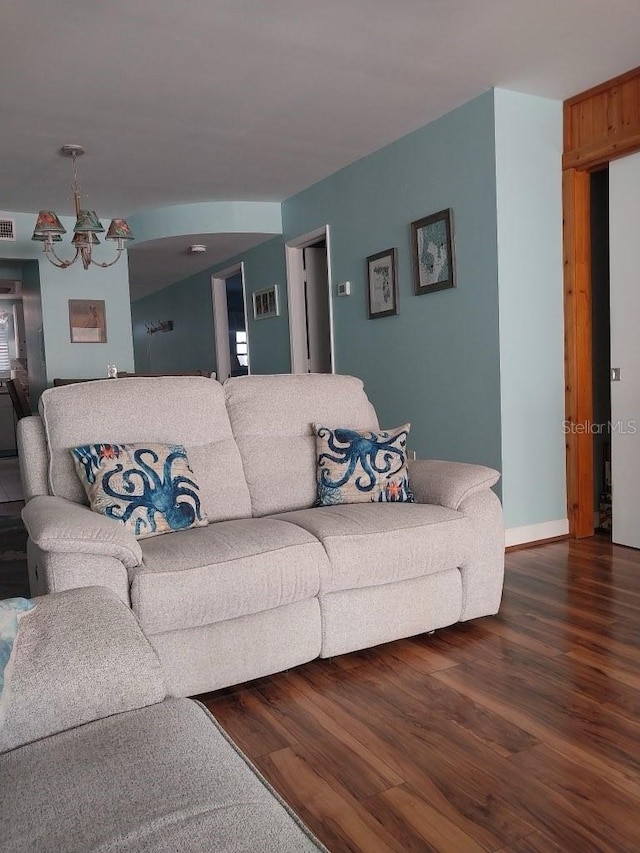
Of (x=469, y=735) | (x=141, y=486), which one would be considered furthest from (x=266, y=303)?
(x=469, y=735)

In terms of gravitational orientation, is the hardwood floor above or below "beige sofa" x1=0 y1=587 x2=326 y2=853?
below

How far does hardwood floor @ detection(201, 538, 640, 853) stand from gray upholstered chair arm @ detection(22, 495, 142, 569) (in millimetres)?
571

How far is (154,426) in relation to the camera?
2.73 m

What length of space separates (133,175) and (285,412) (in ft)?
9.89

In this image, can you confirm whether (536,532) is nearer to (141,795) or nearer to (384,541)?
(384,541)

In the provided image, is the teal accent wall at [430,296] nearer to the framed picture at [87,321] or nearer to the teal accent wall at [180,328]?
the framed picture at [87,321]

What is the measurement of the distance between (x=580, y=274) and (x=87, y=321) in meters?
4.53

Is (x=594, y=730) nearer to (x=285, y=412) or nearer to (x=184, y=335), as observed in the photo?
(x=285, y=412)

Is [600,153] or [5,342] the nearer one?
[600,153]

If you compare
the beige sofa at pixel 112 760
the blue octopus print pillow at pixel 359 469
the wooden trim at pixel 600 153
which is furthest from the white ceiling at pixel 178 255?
the beige sofa at pixel 112 760

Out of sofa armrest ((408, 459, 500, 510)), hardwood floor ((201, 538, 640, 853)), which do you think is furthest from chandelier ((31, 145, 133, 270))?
hardwood floor ((201, 538, 640, 853))

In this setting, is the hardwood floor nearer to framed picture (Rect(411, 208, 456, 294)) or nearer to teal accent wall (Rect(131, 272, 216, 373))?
framed picture (Rect(411, 208, 456, 294))

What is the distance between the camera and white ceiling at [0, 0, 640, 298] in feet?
9.64

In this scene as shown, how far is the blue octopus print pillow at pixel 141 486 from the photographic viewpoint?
2391 mm
